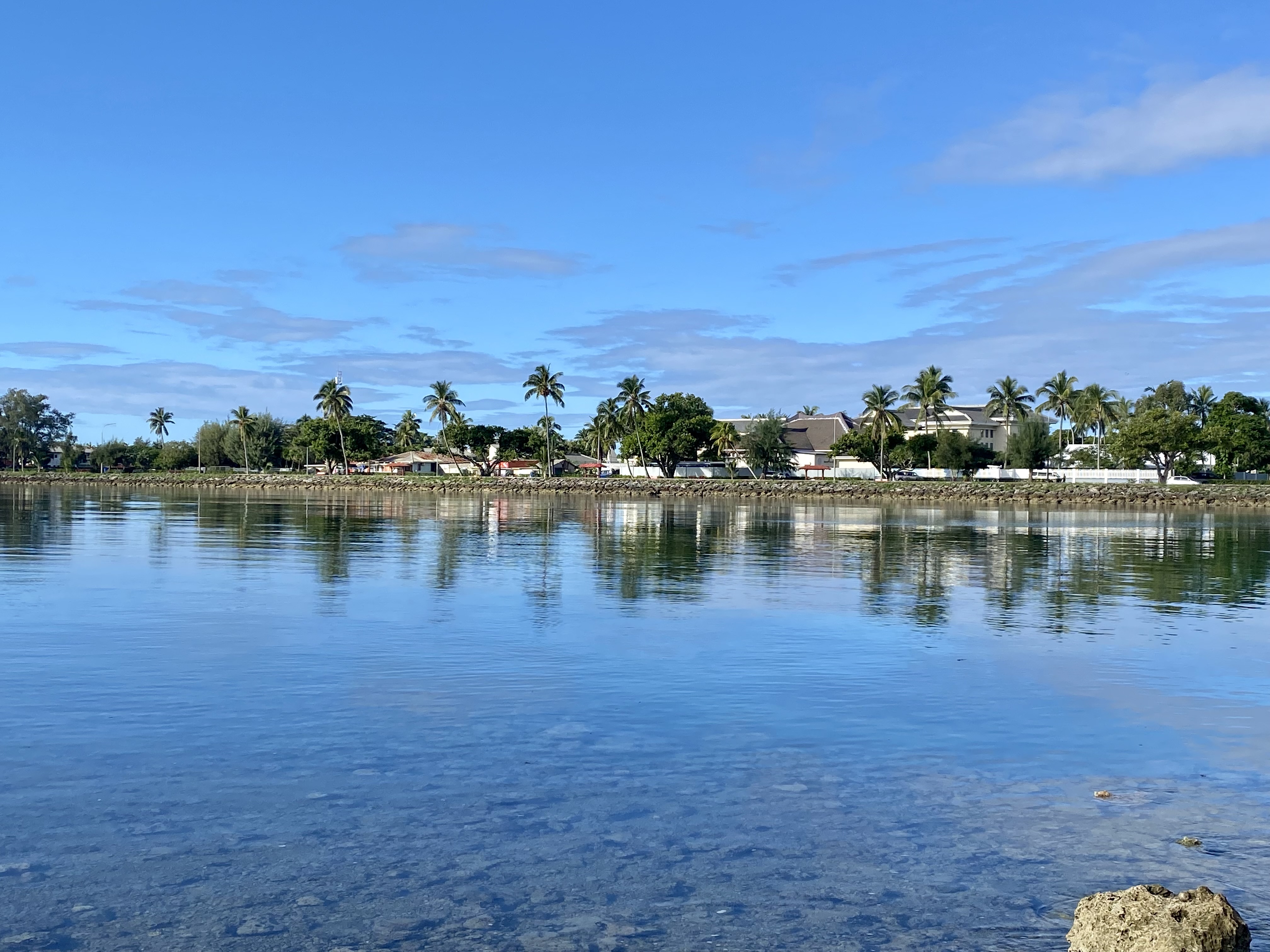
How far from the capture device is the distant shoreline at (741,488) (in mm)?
104000

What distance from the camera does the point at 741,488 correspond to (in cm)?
12188

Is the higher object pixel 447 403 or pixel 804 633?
pixel 447 403

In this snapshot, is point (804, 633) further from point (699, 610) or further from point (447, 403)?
point (447, 403)

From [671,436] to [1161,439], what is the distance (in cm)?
5368

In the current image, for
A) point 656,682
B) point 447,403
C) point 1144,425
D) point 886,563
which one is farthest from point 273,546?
point 447,403

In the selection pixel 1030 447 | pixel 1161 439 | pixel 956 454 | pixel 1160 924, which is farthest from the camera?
pixel 1030 447

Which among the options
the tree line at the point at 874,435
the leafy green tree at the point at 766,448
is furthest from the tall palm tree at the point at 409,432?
the leafy green tree at the point at 766,448

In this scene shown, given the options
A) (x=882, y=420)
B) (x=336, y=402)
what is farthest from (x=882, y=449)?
(x=336, y=402)

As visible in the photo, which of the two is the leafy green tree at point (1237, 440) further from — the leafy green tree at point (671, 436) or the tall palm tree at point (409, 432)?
the tall palm tree at point (409, 432)

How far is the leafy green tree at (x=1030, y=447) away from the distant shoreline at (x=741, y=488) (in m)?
11.2

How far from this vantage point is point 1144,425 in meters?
114

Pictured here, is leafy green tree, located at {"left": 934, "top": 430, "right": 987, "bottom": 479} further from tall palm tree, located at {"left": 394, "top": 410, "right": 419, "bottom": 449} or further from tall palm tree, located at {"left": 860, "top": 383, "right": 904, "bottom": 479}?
tall palm tree, located at {"left": 394, "top": 410, "right": 419, "bottom": 449}

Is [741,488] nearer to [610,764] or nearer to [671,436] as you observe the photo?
[671,436]

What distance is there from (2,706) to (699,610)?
44.2ft
